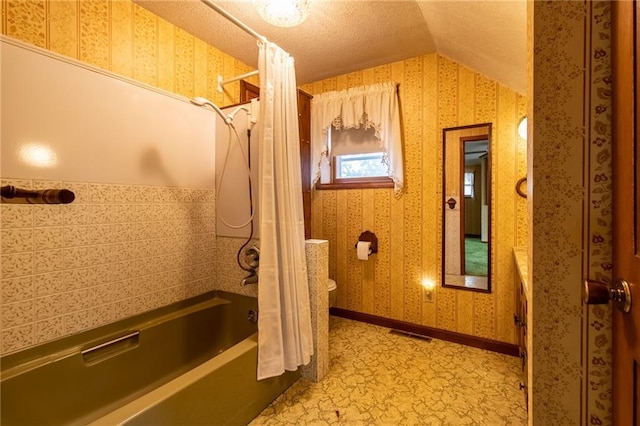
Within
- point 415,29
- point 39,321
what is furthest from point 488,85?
point 39,321

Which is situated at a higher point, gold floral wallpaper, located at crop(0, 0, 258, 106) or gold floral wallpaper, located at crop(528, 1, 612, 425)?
gold floral wallpaper, located at crop(0, 0, 258, 106)

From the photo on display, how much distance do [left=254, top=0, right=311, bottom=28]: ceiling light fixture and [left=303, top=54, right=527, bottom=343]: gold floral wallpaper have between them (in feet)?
4.35

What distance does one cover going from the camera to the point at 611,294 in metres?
0.55

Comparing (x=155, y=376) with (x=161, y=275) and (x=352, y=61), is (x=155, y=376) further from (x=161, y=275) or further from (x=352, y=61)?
(x=352, y=61)

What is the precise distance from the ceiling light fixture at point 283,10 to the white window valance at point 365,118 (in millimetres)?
1232

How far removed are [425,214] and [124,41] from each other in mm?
2623

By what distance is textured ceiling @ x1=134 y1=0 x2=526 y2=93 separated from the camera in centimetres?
157

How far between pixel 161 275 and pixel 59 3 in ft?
5.47

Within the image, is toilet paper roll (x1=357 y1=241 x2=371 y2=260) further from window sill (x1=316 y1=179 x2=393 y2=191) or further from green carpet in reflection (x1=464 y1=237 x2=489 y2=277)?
green carpet in reflection (x1=464 y1=237 x2=489 y2=277)

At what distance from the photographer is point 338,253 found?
2.96 metres

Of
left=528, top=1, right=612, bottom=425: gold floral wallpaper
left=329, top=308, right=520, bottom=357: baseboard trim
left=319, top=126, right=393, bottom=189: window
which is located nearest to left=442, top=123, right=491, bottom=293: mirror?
left=329, top=308, right=520, bottom=357: baseboard trim

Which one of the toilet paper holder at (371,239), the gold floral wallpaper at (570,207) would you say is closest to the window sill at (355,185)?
the toilet paper holder at (371,239)

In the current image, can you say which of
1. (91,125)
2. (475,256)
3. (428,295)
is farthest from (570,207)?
(91,125)

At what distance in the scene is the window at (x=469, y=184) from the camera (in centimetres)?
238
